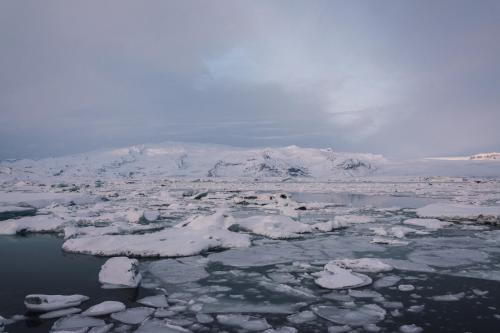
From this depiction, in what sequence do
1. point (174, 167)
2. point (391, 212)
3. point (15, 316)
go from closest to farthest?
point (15, 316), point (391, 212), point (174, 167)

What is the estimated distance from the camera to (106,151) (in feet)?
633

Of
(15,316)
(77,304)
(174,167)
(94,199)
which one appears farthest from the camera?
(174,167)

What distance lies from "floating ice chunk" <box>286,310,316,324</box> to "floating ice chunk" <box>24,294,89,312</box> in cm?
289

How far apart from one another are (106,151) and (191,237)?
7606 inches

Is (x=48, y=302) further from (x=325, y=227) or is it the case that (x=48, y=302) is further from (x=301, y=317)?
(x=325, y=227)

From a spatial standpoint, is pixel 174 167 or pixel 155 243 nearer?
pixel 155 243

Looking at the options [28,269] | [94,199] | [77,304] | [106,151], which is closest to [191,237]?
[28,269]

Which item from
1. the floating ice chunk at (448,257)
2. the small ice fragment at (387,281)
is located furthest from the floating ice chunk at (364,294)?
the floating ice chunk at (448,257)

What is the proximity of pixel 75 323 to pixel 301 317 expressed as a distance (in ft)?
8.94

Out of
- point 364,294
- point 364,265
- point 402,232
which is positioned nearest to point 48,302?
point 364,294

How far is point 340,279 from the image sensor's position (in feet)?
22.7

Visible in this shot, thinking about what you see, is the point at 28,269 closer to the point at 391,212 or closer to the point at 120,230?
the point at 120,230

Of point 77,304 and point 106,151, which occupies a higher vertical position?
point 106,151

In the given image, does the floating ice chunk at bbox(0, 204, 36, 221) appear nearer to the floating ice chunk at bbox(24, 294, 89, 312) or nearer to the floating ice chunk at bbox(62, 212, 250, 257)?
the floating ice chunk at bbox(62, 212, 250, 257)
